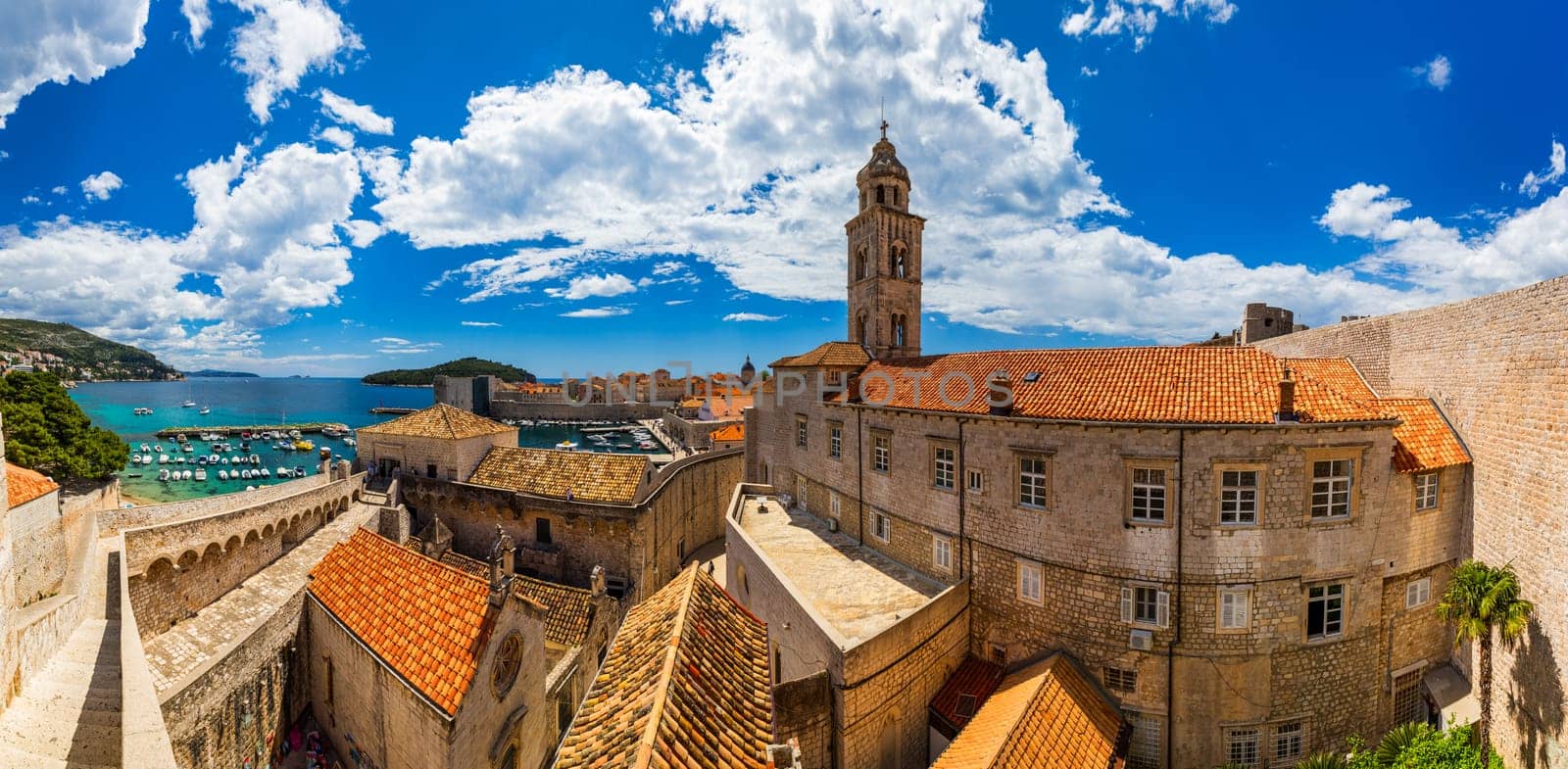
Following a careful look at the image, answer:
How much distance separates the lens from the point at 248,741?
11875mm

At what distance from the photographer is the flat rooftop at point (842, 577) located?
560 inches

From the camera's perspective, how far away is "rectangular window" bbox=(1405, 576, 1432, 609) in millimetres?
13000

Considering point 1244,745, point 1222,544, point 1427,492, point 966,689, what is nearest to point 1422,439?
point 1427,492

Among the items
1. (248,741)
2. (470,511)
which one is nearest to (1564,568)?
(248,741)

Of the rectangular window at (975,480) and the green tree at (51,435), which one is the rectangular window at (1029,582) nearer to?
the rectangular window at (975,480)

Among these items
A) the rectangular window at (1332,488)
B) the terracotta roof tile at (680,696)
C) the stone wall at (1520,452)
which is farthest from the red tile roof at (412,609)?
the stone wall at (1520,452)

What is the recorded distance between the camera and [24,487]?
39.6ft

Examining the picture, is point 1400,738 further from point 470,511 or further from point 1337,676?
point 470,511

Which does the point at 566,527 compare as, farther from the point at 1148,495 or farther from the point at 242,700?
the point at 1148,495

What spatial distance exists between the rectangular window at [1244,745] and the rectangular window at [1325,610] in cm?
244

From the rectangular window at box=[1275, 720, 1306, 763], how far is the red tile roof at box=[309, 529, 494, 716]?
1645 centimetres

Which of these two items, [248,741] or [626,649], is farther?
[248,741]

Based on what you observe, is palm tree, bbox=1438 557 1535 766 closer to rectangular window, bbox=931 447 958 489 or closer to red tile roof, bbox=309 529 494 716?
rectangular window, bbox=931 447 958 489

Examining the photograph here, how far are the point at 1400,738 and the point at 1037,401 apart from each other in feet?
31.4
